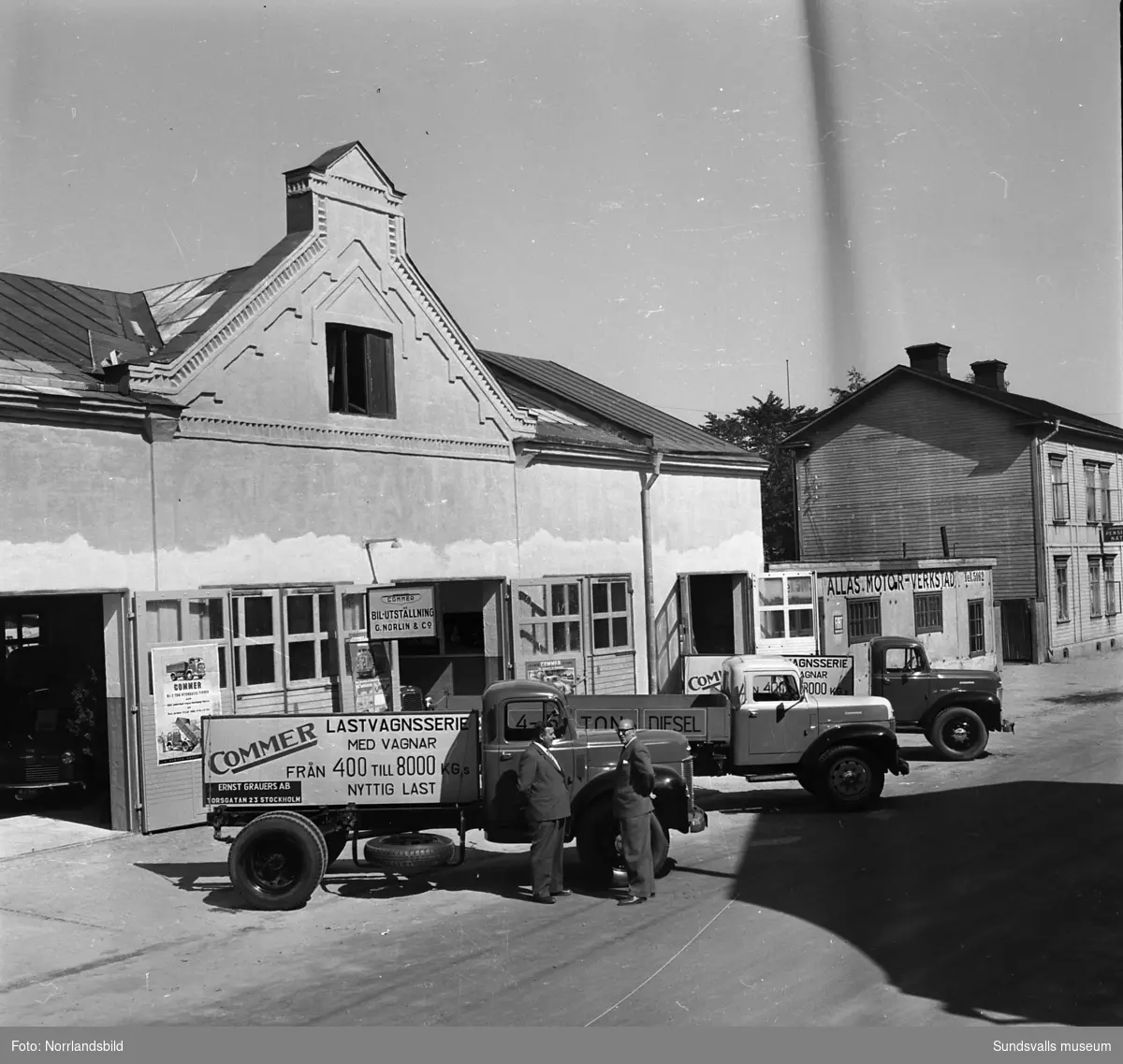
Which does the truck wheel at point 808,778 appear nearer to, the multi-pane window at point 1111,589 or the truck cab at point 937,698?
the truck cab at point 937,698

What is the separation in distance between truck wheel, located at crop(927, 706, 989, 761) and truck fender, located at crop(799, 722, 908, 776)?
4.51 metres

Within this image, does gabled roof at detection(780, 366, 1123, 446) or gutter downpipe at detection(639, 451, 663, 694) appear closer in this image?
gutter downpipe at detection(639, 451, 663, 694)

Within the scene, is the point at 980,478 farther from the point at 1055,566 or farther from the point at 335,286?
the point at 335,286

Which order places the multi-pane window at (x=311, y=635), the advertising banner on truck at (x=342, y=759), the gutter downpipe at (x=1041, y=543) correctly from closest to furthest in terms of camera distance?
the advertising banner on truck at (x=342, y=759), the multi-pane window at (x=311, y=635), the gutter downpipe at (x=1041, y=543)

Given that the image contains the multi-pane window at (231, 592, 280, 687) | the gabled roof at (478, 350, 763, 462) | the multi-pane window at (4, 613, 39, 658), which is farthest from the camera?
the gabled roof at (478, 350, 763, 462)

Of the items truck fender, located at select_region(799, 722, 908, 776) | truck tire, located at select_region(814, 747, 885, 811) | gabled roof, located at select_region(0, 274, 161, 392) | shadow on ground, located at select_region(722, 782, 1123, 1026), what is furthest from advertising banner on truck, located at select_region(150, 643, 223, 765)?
truck tire, located at select_region(814, 747, 885, 811)

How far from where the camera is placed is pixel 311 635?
17.0 m

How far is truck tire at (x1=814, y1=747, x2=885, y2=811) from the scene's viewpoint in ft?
52.3

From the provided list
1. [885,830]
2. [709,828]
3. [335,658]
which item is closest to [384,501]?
[335,658]

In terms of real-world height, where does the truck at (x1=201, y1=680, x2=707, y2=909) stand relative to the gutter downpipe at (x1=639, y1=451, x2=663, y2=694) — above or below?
below

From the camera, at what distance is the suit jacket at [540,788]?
11922 mm

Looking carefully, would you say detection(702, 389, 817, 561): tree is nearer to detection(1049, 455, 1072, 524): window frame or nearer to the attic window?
detection(1049, 455, 1072, 524): window frame

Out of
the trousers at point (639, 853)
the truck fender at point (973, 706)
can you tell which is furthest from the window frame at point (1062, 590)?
the trousers at point (639, 853)

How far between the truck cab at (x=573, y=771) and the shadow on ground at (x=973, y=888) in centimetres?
108
